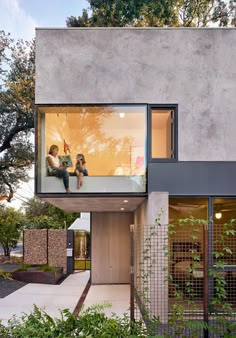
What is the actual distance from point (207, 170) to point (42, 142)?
3425mm

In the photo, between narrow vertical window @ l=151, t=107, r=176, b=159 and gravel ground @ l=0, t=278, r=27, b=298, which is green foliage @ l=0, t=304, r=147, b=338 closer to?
narrow vertical window @ l=151, t=107, r=176, b=159

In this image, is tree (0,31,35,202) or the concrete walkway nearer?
the concrete walkway

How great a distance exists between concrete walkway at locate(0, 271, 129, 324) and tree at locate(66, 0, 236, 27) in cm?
1181

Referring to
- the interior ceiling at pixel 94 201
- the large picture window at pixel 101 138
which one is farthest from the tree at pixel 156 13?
the large picture window at pixel 101 138

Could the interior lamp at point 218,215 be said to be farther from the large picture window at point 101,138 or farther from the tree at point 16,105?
the tree at point 16,105

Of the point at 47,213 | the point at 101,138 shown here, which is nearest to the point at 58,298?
the point at 101,138

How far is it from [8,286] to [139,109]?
7063mm

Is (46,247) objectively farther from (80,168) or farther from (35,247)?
(80,168)

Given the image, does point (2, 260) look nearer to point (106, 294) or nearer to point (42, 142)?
point (106, 294)

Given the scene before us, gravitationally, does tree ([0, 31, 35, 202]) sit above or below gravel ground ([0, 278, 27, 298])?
above

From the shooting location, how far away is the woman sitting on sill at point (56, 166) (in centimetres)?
780

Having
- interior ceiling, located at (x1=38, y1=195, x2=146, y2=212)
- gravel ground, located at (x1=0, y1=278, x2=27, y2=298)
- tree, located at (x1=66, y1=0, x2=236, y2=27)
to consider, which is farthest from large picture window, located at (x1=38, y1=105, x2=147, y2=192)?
tree, located at (x1=66, y1=0, x2=236, y2=27)

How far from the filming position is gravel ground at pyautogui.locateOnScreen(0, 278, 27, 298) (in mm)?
10400

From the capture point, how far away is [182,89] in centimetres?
773
